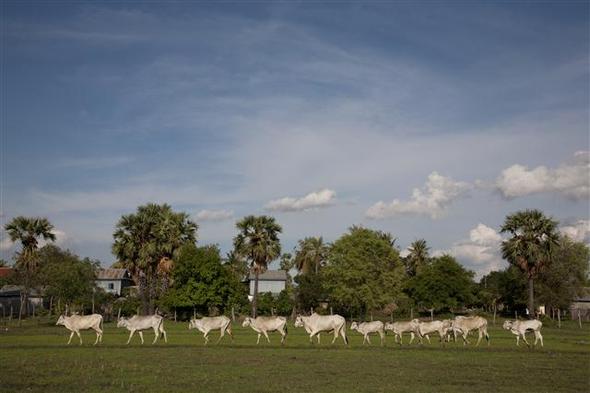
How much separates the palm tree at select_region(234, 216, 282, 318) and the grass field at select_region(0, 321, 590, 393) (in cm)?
4116

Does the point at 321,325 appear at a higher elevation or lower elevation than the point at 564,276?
lower

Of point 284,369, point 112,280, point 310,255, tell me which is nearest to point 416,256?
point 310,255

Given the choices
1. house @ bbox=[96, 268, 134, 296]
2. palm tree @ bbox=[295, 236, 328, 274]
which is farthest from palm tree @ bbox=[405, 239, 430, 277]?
house @ bbox=[96, 268, 134, 296]

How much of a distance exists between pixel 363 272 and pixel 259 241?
44.4 ft

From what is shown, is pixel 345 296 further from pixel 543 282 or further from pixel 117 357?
pixel 117 357

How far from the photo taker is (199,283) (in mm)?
64188

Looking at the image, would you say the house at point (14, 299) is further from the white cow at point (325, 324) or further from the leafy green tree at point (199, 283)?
the white cow at point (325, 324)

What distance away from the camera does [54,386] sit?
1612cm

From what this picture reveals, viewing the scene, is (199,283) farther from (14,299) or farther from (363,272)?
(14,299)

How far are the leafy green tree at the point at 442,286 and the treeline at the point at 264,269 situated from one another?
138mm

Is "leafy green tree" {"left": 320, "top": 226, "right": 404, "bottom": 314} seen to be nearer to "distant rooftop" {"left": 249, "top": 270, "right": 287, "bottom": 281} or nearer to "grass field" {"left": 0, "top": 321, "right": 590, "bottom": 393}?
"distant rooftop" {"left": 249, "top": 270, "right": 287, "bottom": 281}

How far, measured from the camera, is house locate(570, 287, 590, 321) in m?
87.8

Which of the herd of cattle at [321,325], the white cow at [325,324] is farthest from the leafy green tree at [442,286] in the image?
the white cow at [325,324]

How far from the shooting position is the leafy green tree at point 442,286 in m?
77.9
